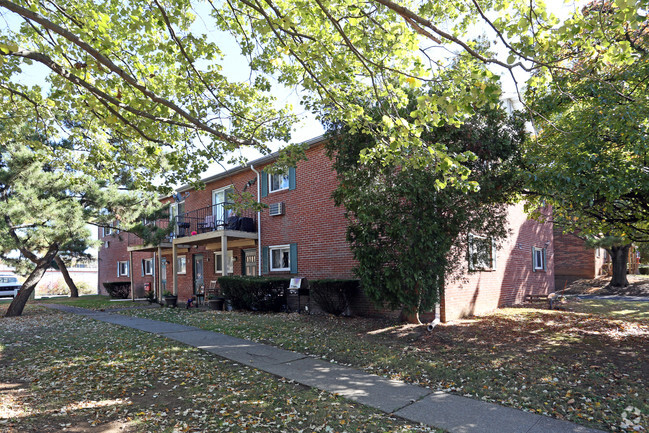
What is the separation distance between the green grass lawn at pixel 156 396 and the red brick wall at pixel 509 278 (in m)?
6.29

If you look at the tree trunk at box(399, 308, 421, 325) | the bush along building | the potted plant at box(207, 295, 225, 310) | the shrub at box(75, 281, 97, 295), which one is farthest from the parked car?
the tree trunk at box(399, 308, 421, 325)

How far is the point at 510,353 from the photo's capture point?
288 inches

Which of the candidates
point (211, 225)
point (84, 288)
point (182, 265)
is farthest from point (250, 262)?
point (84, 288)

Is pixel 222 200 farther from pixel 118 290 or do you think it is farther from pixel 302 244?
pixel 118 290

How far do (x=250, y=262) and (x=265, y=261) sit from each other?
1.33m

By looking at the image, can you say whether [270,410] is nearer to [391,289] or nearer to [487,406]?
[487,406]

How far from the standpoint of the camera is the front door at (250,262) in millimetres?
16145

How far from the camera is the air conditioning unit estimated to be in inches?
579

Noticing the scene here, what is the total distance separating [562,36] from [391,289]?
5.38m

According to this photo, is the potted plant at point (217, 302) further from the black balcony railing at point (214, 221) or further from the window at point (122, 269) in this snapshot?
the window at point (122, 269)

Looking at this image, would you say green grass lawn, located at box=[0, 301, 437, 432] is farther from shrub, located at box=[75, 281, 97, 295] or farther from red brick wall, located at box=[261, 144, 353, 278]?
shrub, located at box=[75, 281, 97, 295]

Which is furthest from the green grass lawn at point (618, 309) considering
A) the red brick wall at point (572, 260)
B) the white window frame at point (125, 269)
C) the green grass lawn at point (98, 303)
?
the white window frame at point (125, 269)

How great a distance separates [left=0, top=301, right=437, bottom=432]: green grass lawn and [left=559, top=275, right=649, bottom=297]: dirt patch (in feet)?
56.8

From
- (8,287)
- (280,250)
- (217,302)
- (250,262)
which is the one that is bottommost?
(8,287)
